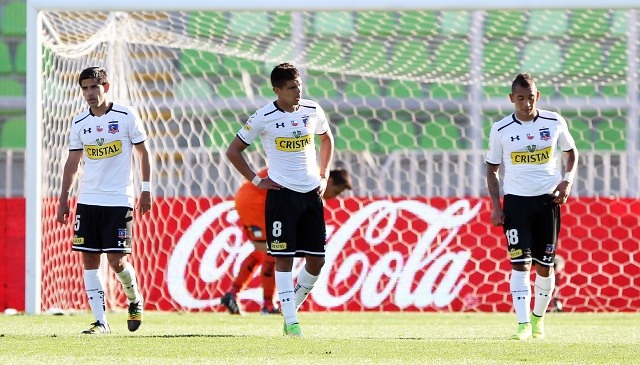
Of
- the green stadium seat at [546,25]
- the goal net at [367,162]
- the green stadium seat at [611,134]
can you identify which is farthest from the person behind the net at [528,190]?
the green stadium seat at [611,134]

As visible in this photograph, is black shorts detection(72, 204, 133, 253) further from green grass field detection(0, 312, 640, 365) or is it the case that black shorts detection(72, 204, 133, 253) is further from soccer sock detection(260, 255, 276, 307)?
soccer sock detection(260, 255, 276, 307)

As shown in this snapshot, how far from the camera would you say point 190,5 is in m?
9.46

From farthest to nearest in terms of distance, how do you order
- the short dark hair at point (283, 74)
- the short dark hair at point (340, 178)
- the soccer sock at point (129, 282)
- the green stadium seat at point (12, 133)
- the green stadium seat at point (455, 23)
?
1. the green stadium seat at point (12, 133)
2. the green stadium seat at point (455, 23)
3. the short dark hair at point (340, 178)
4. the soccer sock at point (129, 282)
5. the short dark hair at point (283, 74)

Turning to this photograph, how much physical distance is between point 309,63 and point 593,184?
2.82m

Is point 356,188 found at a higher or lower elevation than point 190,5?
lower

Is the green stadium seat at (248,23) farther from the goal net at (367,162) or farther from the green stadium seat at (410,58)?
the green stadium seat at (410,58)

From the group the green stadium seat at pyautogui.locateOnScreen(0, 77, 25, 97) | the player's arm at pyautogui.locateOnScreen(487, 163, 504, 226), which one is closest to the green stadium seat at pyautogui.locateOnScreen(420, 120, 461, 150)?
the green stadium seat at pyautogui.locateOnScreen(0, 77, 25, 97)

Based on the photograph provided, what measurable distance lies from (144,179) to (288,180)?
82 centimetres

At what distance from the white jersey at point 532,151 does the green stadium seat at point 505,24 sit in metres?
3.72

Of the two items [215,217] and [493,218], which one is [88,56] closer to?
[215,217]

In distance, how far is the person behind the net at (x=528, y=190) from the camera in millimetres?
6715

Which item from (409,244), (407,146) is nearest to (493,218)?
(409,244)

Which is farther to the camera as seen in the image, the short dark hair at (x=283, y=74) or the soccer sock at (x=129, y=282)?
the soccer sock at (x=129, y=282)

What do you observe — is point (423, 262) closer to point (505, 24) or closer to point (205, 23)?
point (505, 24)
